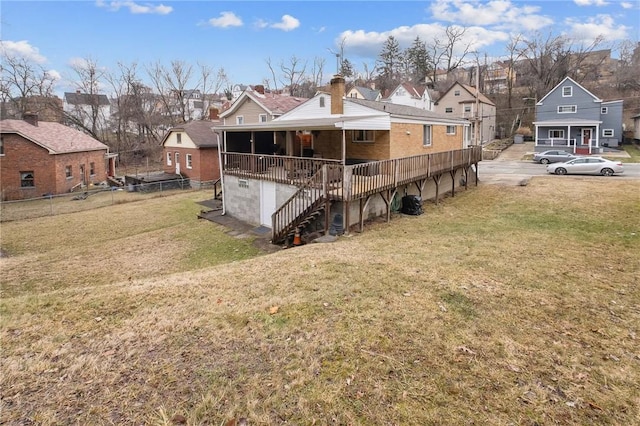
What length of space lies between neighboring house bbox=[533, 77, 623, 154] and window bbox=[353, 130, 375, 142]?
2952 cm

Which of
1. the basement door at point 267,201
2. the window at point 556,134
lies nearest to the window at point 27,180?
the basement door at point 267,201

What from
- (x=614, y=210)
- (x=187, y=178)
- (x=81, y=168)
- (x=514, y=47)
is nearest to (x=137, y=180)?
(x=187, y=178)

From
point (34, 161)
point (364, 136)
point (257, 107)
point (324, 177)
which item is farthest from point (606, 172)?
point (34, 161)

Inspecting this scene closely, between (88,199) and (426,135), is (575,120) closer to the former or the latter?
(426,135)

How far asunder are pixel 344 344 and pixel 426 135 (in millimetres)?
16553

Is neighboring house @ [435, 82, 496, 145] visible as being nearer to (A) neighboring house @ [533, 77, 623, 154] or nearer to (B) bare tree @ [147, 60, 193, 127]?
(A) neighboring house @ [533, 77, 623, 154]

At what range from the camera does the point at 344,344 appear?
501cm

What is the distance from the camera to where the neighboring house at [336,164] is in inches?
520

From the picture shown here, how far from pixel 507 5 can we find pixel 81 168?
3749 cm

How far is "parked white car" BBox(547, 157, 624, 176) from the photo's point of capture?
80.6ft

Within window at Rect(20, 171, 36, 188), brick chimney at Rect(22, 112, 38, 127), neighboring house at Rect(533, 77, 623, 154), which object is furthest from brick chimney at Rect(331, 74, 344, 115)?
neighboring house at Rect(533, 77, 623, 154)

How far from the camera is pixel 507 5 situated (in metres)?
30.7

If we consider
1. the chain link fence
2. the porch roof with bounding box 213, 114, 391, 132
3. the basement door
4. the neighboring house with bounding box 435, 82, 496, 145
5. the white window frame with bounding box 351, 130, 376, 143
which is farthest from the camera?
the neighboring house with bounding box 435, 82, 496, 145

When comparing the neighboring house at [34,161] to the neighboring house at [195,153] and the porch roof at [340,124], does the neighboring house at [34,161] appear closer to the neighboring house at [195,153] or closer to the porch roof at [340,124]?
the neighboring house at [195,153]
